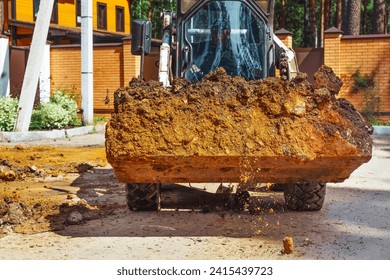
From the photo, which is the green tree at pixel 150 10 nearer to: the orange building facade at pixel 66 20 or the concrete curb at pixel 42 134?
the orange building facade at pixel 66 20

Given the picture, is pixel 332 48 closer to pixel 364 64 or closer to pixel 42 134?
pixel 364 64

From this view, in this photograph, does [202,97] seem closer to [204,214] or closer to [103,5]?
[204,214]

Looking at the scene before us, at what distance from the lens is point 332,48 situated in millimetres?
18484

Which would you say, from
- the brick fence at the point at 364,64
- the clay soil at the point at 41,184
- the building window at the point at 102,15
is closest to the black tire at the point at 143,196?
the clay soil at the point at 41,184

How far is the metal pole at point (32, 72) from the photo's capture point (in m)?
15.3

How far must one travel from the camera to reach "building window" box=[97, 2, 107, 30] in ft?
125

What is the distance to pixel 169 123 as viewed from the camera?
5141 millimetres

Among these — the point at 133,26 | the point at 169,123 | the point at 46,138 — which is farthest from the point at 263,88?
the point at 46,138

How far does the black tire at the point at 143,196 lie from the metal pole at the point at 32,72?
9.26 meters

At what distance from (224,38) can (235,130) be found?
84.6 inches

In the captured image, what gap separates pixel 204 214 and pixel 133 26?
1.99 meters

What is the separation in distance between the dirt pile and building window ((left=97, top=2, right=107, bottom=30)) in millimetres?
33939

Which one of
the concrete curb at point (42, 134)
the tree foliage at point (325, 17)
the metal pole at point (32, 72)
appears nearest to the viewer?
the concrete curb at point (42, 134)

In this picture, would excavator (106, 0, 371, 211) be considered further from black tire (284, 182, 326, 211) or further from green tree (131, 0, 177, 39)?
green tree (131, 0, 177, 39)
